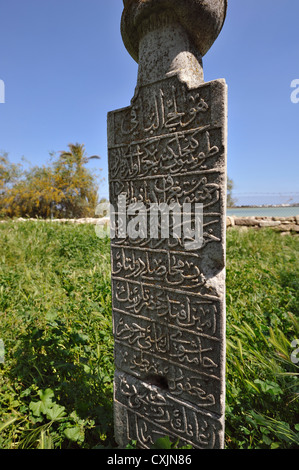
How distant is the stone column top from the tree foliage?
35.5 ft

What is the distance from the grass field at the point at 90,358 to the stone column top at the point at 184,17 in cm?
Result: 192

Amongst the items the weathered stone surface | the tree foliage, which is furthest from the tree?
the weathered stone surface

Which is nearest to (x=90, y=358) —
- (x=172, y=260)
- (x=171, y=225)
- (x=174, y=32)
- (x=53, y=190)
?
(x=172, y=260)

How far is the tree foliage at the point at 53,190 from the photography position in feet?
36.6

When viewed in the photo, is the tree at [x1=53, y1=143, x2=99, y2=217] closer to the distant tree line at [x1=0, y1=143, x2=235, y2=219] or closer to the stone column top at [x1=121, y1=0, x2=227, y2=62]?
the distant tree line at [x1=0, y1=143, x2=235, y2=219]

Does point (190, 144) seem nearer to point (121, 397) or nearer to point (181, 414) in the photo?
point (181, 414)

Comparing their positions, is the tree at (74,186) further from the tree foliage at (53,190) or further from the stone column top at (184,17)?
the stone column top at (184,17)

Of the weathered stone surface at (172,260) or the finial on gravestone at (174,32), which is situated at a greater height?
the finial on gravestone at (174,32)

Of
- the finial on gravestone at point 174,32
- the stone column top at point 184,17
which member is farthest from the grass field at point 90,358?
the stone column top at point 184,17

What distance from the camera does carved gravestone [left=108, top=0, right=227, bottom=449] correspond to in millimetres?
1175

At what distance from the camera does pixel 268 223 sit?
802cm

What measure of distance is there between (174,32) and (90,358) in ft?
7.14

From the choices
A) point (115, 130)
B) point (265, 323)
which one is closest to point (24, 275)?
point (115, 130)

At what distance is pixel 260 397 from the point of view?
5.35 feet
